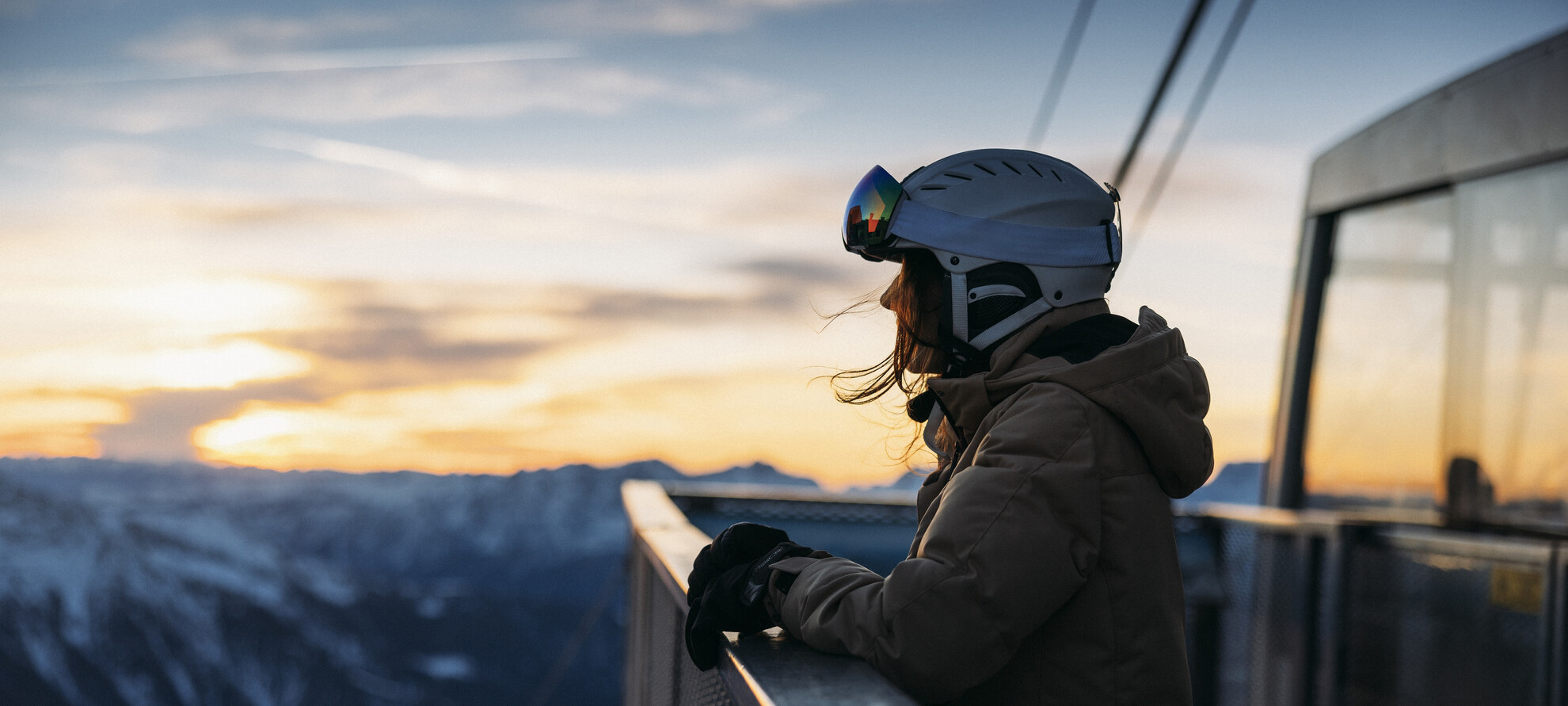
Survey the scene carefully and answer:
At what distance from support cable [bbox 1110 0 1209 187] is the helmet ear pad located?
226 cm

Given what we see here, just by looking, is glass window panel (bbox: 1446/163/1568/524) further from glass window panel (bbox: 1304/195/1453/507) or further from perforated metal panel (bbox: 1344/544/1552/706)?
perforated metal panel (bbox: 1344/544/1552/706)

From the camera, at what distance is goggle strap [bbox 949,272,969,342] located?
6.58 ft

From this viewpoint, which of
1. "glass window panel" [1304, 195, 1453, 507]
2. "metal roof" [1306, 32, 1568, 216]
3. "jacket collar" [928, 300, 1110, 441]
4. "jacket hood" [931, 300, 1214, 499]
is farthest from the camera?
"glass window panel" [1304, 195, 1453, 507]

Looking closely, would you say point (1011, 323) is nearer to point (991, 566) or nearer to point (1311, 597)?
point (991, 566)

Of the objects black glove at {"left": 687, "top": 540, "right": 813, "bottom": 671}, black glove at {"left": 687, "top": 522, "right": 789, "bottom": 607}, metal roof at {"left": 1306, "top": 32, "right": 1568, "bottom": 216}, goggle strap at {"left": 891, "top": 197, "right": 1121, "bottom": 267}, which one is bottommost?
black glove at {"left": 687, "top": 540, "right": 813, "bottom": 671}

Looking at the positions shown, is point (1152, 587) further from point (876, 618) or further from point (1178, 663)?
point (876, 618)

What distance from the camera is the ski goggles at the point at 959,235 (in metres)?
2.02

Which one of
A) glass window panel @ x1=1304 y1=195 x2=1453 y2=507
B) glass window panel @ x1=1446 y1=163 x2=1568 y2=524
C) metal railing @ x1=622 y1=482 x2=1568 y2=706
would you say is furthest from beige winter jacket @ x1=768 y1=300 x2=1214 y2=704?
glass window panel @ x1=1304 y1=195 x2=1453 y2=507

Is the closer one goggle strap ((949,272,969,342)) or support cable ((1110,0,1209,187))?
goggle strap ((949,272,969,342))

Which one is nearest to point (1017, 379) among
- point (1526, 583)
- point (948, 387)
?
point (948, 387)

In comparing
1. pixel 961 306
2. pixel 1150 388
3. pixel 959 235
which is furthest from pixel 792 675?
pixel 959 235

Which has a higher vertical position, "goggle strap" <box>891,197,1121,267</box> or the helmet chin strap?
"goggle strap" <box>891,197,1121,267</box>

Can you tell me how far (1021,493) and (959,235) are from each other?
24.5 inches

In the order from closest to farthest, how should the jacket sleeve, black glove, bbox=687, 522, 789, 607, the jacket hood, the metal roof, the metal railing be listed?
the jacket sleeve
the jacket hood
black glove, bbox=687, 522, 789, 607
the metal railing
the metal roof
